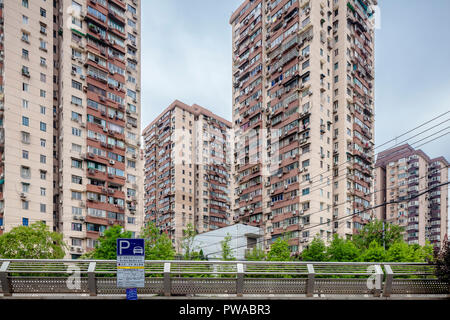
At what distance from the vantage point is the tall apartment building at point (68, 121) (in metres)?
42.8

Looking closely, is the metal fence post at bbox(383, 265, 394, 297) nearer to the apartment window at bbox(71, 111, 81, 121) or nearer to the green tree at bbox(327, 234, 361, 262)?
the green tree at bbox(327, 234, 361, 262)

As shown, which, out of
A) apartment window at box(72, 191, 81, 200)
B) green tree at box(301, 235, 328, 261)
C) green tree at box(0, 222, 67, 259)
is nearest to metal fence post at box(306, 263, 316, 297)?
green tree at box(301, 235, 328, 261)

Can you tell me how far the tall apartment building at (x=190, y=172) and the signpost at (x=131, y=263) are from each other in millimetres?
73718

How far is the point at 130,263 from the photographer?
9.09m

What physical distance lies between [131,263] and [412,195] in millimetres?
97524

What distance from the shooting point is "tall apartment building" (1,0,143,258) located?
42.8 meters

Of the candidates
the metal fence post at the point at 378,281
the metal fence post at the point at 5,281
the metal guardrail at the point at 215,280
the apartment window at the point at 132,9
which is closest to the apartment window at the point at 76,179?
the apartment window at the point at 132,9

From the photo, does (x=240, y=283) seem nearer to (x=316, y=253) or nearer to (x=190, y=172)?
(x=316, y=253)

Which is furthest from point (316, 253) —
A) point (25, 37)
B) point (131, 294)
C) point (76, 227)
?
point (25, 37)

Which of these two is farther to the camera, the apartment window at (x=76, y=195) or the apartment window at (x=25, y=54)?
the apartment window at (x=76, y=195)

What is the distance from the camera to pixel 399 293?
10531 mm

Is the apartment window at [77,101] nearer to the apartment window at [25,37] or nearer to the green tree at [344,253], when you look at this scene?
the apartment window at [25,37]

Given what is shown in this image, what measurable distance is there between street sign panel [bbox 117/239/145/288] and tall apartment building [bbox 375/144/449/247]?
94394mm

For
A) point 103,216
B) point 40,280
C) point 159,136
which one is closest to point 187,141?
point 159,136
